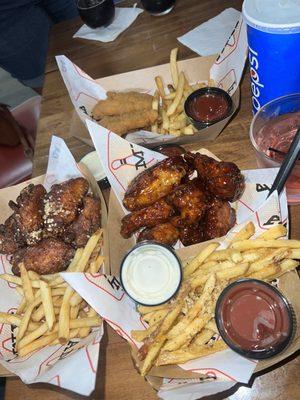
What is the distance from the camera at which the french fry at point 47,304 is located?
1619 millimetres

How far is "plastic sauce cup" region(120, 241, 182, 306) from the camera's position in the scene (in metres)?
1.55

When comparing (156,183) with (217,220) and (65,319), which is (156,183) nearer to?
(217,220)

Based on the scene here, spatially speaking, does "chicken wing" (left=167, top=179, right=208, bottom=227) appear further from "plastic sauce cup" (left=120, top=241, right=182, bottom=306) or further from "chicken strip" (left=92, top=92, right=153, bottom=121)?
"chicken strip" (left=92, top=92, right=153, bottom=121)

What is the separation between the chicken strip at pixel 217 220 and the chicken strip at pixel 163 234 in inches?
4.9

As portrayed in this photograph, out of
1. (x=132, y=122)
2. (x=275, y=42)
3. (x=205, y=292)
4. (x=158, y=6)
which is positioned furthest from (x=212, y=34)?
(x=205, y=292)

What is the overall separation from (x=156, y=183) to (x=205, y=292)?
0.53 metres

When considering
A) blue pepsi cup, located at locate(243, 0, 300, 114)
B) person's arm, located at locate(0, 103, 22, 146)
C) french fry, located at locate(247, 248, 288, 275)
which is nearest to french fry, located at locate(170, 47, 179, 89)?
blue pepsi cup, located at locate(243, 0, 300, 114)

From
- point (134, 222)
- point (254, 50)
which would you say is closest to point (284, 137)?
point (254, 50)

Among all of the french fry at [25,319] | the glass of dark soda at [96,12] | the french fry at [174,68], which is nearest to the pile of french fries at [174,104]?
the french fry at [174,68]

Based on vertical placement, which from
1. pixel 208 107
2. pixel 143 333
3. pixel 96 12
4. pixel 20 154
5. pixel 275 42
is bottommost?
pixel 20 154

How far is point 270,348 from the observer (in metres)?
1.31

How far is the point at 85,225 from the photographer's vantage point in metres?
1.89

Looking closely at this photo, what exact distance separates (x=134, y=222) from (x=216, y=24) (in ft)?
5.49

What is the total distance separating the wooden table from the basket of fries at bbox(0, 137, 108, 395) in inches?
5.1
